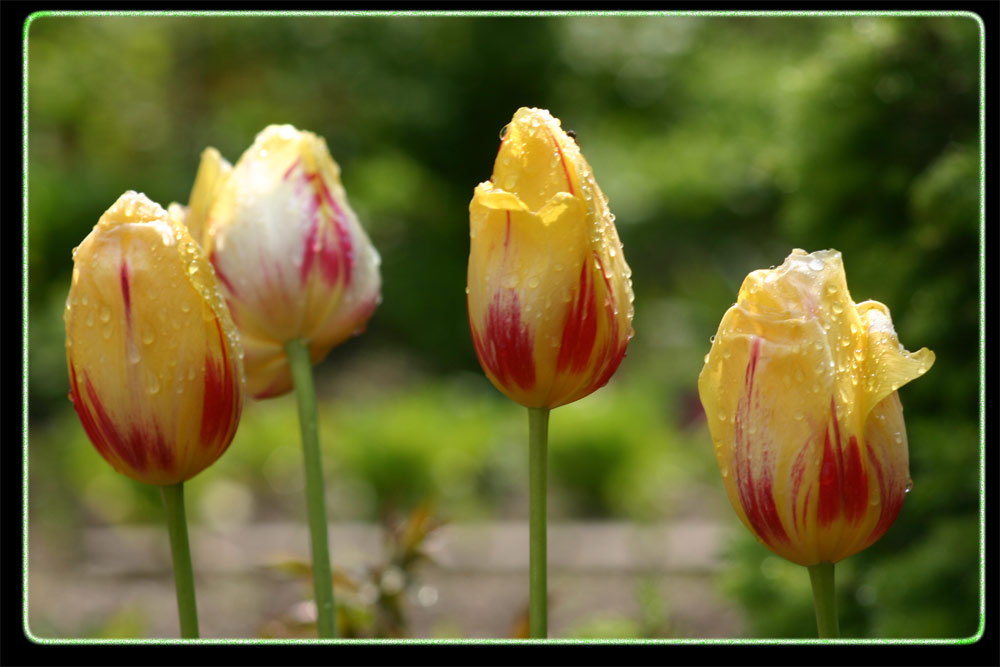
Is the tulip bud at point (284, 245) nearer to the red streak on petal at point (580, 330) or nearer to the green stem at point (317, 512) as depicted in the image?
the green stem at point (317, 512)

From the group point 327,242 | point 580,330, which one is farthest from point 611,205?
point 580,330

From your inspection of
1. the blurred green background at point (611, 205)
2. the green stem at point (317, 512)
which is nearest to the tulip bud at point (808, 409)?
the green stem at point (317, 512)

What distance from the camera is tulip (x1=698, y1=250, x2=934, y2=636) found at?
44 cm

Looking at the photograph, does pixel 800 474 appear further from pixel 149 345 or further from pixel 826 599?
pixel 149 345

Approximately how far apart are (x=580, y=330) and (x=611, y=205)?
124 inches

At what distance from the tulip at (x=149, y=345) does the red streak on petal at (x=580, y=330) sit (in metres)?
0.15

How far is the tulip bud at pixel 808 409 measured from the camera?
17.4 inches

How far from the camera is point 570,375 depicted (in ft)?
1.59

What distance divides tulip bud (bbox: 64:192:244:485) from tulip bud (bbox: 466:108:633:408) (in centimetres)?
12

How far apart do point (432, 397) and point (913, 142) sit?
1950mm

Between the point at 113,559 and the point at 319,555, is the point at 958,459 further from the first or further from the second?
the point at 113,559

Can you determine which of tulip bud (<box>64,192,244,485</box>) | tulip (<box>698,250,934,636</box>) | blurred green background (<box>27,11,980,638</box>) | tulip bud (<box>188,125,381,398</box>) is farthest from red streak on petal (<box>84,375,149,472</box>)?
blurred green background (<box>27,11,980,638</box>)

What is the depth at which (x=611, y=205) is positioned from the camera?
358 centimetres
